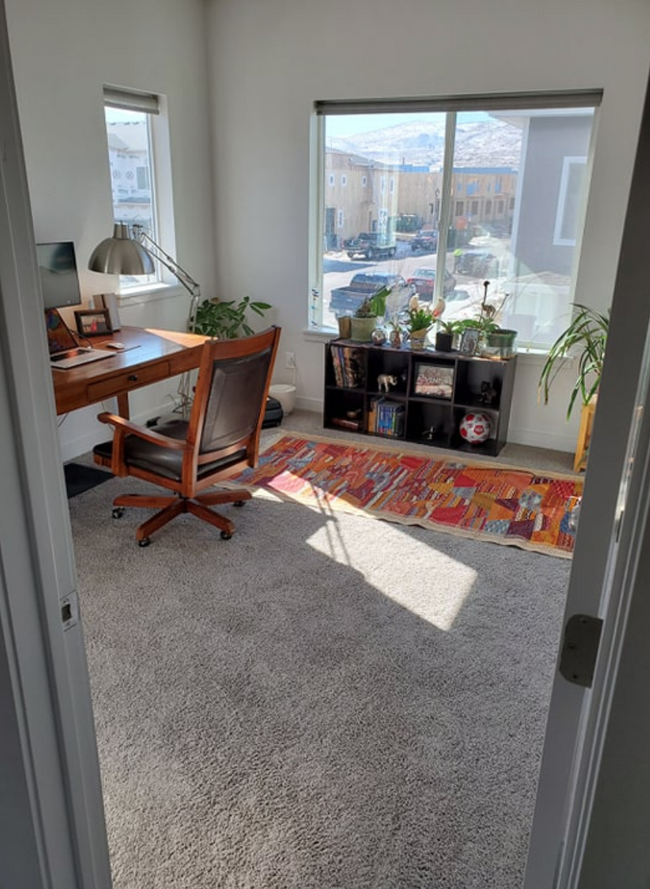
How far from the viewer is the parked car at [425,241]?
4.38m

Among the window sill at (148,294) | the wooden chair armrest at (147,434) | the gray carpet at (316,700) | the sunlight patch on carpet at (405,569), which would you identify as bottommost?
the gray carpet at (316,700)

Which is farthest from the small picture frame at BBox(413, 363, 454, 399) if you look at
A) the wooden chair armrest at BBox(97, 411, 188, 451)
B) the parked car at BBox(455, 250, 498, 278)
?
the wooden chair armrest at BBox(97, 411, 188, 451)

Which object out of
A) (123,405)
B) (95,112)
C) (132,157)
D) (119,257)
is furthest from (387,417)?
(95,112)

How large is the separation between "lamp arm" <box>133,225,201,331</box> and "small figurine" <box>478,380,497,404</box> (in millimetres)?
1909

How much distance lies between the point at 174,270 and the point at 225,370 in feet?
6.45

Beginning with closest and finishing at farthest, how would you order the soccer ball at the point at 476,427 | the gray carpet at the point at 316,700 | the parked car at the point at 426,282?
the gray carpet at the point at 316,700
the soccer ball at the point at 476,427
the parked car at the point at 426,282

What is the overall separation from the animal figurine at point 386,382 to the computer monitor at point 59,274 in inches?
74.5

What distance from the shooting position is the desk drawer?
10.0 feet

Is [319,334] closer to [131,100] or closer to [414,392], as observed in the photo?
[414,392]

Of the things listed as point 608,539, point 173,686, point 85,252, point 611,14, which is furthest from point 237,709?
point 611,14

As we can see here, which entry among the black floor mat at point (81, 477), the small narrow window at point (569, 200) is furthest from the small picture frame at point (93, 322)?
the small narrow window at point (569, 200)

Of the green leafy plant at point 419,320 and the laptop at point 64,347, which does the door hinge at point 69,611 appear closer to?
the laptop at point 64,347

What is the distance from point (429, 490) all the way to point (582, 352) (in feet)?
4.27

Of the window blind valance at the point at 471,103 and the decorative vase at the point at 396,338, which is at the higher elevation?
the window blind valance at the point at 471,103
